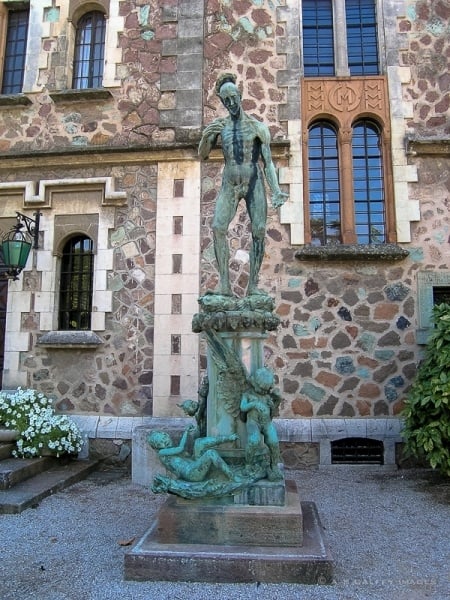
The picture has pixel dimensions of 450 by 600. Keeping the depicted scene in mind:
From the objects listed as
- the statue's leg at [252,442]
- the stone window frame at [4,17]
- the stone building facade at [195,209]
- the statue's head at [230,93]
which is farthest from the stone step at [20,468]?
the stone window frame at [4,17]

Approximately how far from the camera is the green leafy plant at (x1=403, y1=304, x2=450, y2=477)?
5.99 metres

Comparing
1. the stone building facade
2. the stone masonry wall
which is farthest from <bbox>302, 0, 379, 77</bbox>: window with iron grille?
the stone masonry wall

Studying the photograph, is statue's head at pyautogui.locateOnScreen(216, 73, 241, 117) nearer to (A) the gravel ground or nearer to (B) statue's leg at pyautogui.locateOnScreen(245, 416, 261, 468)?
(B) statue's leg at pyautogui.locateOnScreen(245, 416, 261, 468)

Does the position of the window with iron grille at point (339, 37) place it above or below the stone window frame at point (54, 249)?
above

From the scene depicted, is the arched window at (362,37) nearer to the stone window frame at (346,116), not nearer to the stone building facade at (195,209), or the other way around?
the stone building facade at (195,209)

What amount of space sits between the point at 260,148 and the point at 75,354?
4.83 m

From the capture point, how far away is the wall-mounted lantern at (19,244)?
301 inches

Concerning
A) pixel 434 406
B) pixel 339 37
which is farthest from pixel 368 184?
pixel 434 406

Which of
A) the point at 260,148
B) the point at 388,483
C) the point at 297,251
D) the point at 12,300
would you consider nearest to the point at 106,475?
the point at 12,300

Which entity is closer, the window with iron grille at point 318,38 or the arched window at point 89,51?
the window with iron grille at point 318,38

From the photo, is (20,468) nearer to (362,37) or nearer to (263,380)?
(263,380)

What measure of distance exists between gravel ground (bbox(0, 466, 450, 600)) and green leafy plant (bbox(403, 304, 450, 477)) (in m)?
0.50

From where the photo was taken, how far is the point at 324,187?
8.25 m

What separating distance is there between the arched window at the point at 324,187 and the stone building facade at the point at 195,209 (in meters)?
0.23
